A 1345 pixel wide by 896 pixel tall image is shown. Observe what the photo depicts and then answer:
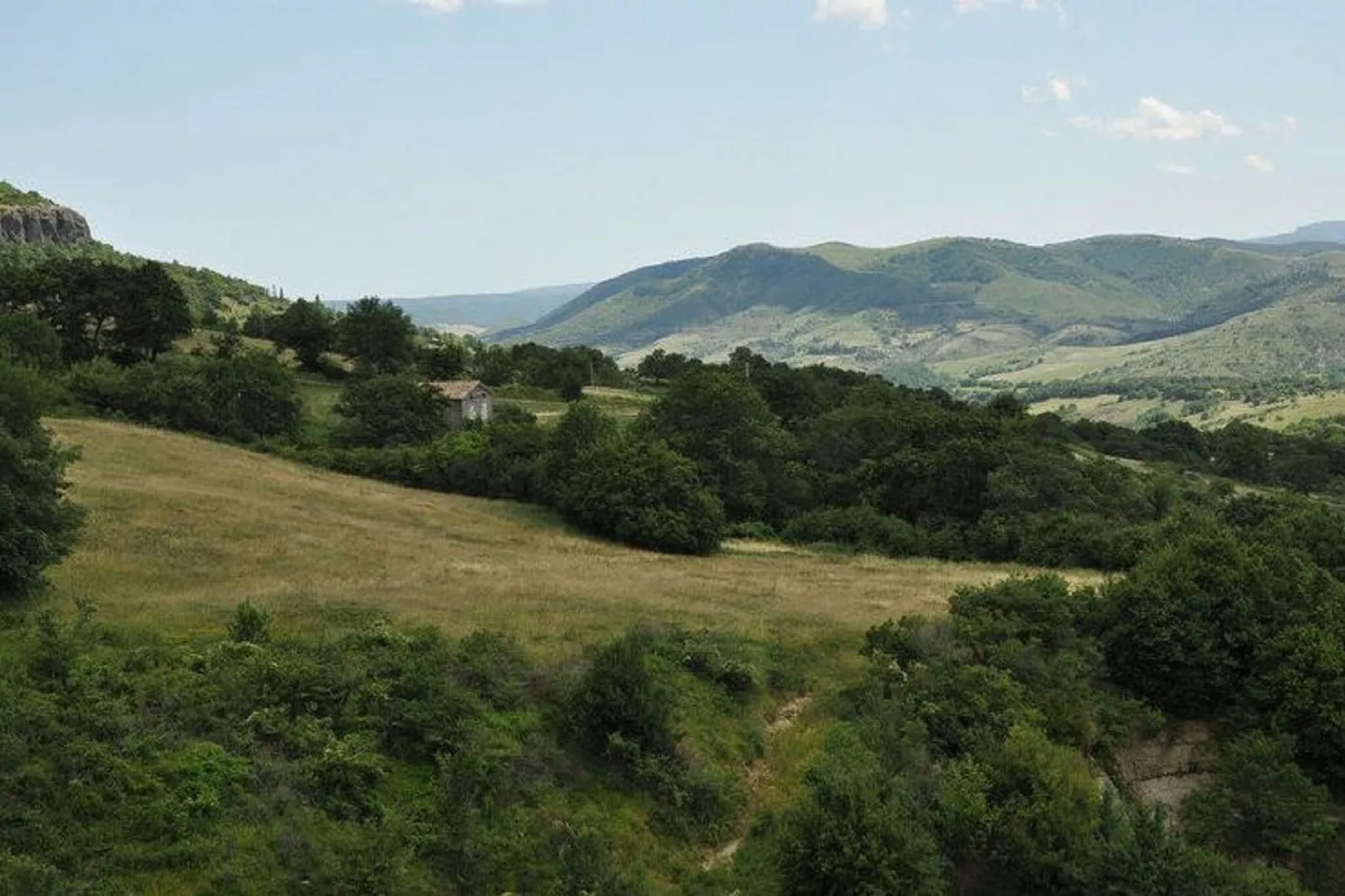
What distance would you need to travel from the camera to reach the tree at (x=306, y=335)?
9050cm

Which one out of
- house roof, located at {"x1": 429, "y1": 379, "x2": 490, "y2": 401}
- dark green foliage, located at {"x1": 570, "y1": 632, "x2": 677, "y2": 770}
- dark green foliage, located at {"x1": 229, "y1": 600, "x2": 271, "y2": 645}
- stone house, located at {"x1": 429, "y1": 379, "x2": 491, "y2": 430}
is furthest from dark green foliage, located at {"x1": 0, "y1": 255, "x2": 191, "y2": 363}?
dark green foliage, located at {"x1": 570, "y1": 632, "x2": 677, "y2": 770}

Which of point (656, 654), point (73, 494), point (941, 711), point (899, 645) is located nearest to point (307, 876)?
point (656, 654)

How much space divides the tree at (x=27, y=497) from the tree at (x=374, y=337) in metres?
61.1

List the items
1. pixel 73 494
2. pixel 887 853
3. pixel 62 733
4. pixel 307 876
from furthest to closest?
pixel 73 494 < pixel 887 853 < pixel 62 733 < pixel 307 876

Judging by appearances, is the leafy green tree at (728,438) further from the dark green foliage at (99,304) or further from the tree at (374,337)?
the dark green foliage at (99,304)

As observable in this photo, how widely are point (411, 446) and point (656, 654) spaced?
1519 inches

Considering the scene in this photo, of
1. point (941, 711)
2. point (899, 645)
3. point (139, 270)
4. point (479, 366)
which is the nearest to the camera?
point (941, 711)

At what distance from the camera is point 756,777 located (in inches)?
1037

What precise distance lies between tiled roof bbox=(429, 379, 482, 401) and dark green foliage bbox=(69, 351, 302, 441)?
1069cm

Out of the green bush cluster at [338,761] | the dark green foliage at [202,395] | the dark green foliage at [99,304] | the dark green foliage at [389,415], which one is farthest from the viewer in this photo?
the dark green foliage at [99,304]

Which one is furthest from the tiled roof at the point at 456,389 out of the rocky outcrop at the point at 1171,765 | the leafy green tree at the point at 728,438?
the rocky outcrop at the point at 1171,765

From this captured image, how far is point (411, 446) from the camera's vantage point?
6425cm

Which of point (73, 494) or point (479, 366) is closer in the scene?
point (73, 494)

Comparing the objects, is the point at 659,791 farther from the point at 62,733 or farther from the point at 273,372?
the point at 273,372
